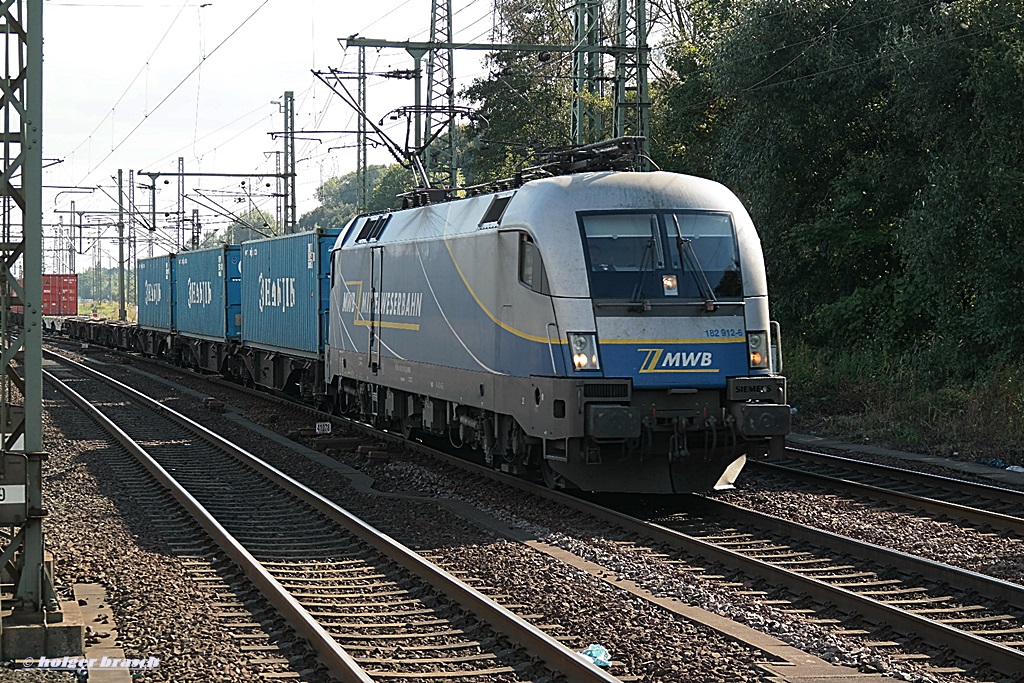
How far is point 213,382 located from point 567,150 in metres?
20.5

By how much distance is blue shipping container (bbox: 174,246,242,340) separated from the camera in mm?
30906

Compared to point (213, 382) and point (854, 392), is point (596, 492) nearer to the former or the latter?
point (854, 392)

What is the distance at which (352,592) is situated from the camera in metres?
9.35

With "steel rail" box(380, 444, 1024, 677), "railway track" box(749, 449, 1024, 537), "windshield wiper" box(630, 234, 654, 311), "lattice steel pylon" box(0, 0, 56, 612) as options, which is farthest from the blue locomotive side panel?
"lattice steel pylon" box(0, 0, 56, 612)

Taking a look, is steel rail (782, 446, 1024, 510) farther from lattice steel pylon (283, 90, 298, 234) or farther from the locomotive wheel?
lattice steel pylon (283, 90, 298, 234)

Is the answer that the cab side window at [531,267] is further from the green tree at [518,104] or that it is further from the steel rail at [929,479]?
the green tree at [518,104]

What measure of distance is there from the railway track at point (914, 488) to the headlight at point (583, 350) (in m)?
3.49

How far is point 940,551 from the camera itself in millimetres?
10352

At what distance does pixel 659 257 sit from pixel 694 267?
0.36 metres

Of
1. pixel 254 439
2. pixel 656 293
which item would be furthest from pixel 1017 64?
pixel 254 439

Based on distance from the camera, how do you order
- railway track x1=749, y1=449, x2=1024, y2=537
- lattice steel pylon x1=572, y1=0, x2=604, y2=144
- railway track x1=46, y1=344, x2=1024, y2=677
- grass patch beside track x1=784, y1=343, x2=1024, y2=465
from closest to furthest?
1. railway track x1=46, y1=344, x2=1024, y2=677
2. railway track x1=749, y1=449, x2=1024, y2=537
3. grass patch beside track x1=784, y1=343, x2=1024, y2=465
4. lattice steel pylon x1=572, y1=0, x2=604, y2=144

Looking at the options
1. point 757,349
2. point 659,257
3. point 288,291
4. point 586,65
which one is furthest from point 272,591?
point 586,65

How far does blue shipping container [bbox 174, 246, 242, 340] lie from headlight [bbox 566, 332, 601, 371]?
19.9m

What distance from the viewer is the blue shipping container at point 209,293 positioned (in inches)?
1217
